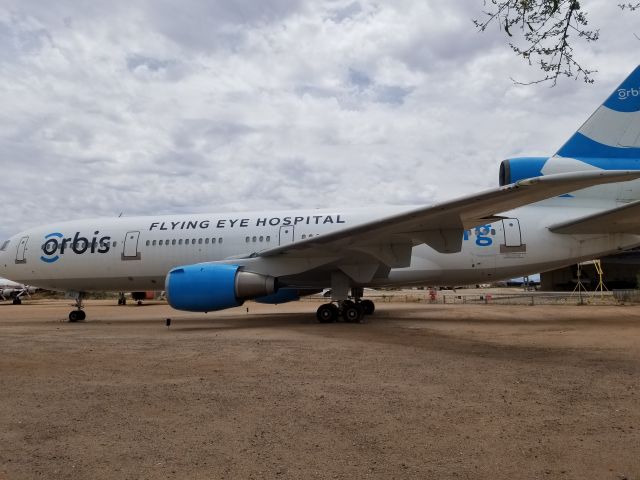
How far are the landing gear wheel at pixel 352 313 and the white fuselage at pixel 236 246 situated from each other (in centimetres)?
110

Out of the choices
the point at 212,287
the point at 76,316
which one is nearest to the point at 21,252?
the point at 76,316

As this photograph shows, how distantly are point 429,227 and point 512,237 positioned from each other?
396 centimetres

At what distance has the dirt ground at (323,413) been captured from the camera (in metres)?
2.74

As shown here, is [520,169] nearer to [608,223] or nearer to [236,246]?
[608,223]

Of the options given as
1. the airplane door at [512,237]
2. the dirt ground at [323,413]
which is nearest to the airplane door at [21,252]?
the dirt ground at [323,413]

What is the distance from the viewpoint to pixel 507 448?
2.95 metres

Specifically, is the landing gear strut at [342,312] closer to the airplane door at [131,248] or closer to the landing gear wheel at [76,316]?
the airplane door at [131,248]

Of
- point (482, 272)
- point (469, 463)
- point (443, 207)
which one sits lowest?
point (469, 463)

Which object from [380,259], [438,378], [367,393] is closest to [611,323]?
[380,259]

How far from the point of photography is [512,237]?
41.7 ft

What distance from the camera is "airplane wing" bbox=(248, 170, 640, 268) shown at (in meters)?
6.83

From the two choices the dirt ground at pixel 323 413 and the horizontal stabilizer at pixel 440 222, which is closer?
the dirt ground at pixel 323 413

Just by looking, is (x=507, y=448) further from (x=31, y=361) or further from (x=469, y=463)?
(x=31, y=361)

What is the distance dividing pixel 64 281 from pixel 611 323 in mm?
15329
